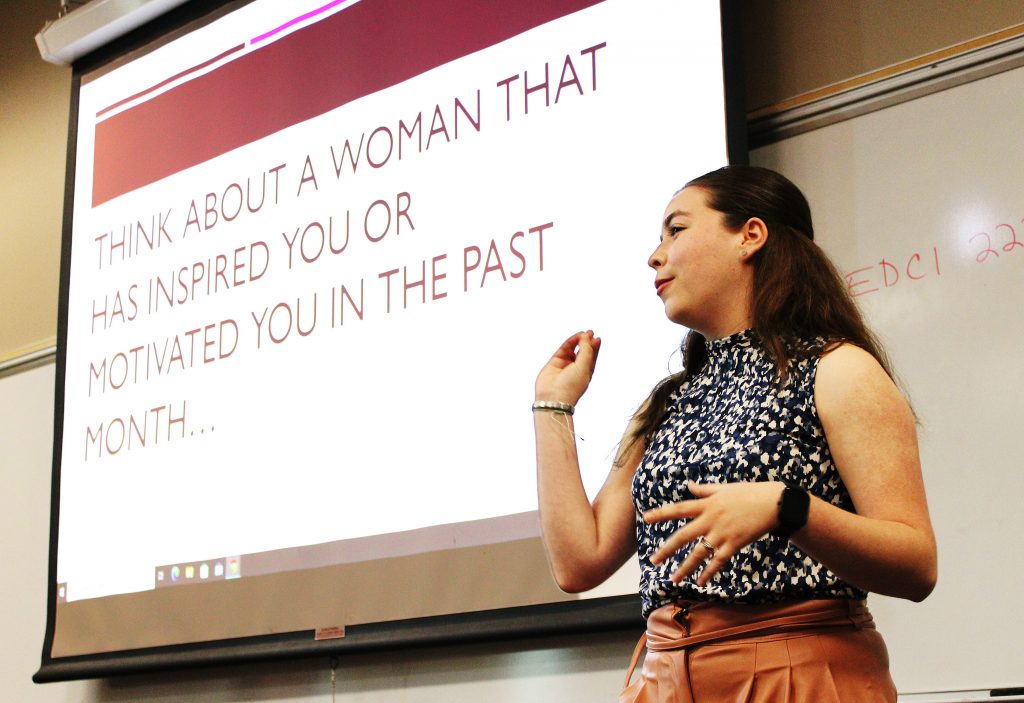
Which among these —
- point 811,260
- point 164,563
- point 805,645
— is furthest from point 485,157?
point 805,645

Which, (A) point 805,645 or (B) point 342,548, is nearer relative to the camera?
(A) point 805,645

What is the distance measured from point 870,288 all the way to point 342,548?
1.19 metres

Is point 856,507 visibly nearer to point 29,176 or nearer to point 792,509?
point 792,509

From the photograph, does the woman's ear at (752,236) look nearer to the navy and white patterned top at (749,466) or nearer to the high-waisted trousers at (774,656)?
the navy and white patterned top at (749,466)

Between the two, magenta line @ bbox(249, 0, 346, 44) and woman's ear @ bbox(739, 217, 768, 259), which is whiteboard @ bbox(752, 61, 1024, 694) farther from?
magenta line @ bbox(249, 0, 346, 44)

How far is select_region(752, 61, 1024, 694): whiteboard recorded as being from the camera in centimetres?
189

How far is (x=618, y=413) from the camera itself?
85.7 inches

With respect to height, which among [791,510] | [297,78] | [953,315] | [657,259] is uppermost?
[297,78]

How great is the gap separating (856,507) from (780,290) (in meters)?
0.23

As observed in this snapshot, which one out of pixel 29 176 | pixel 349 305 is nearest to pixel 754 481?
pixel 349 305

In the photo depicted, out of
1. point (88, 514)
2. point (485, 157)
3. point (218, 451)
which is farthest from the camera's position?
point (88, 514)

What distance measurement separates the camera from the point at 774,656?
1019mm

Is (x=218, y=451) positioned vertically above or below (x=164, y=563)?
above

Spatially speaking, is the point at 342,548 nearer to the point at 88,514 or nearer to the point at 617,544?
the point at 88,514
